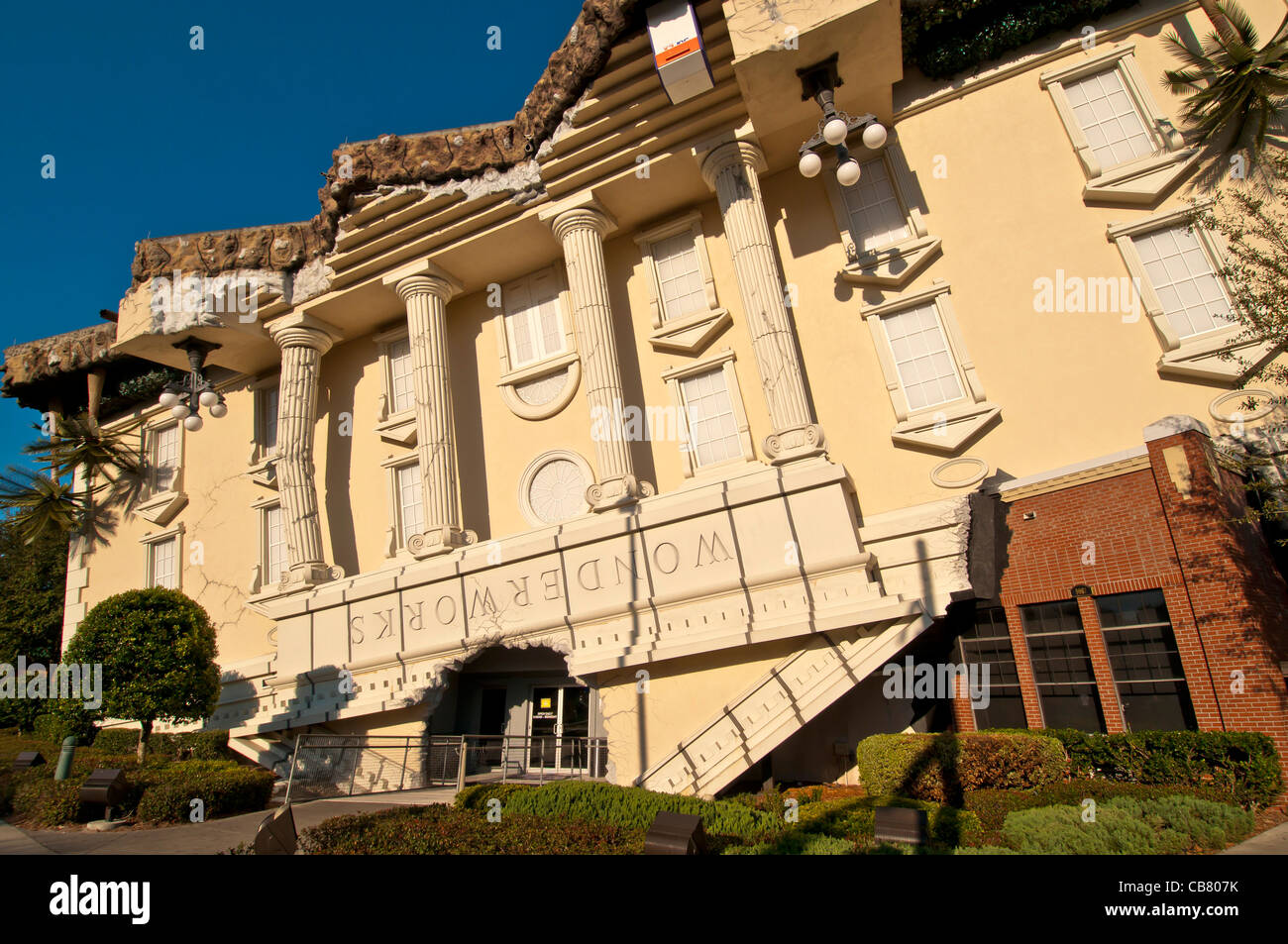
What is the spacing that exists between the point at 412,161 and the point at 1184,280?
18.3 meters

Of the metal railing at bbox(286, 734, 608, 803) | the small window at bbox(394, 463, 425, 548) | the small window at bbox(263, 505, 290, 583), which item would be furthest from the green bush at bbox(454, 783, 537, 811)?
the small window at bbox(263, 505, 290, 583)

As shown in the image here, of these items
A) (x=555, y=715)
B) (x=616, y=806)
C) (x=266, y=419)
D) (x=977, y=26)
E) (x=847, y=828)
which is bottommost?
(x=847, y=828)

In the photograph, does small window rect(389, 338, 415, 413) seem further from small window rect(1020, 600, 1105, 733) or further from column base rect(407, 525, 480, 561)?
small window rect(1020, 600, 1105, 733)

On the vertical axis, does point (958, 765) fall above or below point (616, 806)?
below

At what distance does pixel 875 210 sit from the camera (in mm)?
17531

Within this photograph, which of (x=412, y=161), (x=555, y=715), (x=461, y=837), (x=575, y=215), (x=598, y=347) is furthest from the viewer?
(x=412, y=161)

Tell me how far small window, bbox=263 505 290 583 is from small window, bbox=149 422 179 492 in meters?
5.23

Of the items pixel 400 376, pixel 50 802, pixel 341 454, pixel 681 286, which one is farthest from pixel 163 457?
pixel 681 286

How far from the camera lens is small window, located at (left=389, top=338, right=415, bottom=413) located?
2208 centimetres

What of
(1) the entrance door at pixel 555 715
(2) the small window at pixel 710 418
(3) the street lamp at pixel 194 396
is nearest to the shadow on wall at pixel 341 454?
(3) the street lamp at pixel 194 396

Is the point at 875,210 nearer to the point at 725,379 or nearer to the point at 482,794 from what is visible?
the point at 725,379

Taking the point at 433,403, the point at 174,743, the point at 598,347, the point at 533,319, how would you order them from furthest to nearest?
1. the point at 533,319
2. the point at 174,743
3. the point at 433,403
4. the point at 598,347

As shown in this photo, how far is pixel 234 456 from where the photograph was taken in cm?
2531
